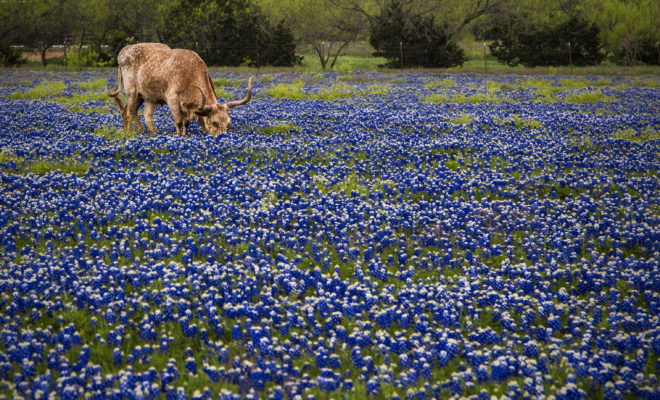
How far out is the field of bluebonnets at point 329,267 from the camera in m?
4.24

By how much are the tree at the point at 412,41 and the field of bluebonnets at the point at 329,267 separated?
35.3 m

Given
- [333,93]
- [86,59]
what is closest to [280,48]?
[86,59]

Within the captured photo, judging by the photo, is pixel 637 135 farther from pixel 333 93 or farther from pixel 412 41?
pixel 412 41

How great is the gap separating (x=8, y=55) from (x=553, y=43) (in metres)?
46.3

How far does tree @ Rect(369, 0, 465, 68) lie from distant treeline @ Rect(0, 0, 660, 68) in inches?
3.2

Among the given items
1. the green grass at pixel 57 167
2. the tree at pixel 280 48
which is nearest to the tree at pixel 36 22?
the tree at pixel 280 48

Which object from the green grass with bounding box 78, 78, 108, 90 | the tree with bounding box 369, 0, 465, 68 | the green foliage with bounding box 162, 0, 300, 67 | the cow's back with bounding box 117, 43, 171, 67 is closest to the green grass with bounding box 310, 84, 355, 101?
the cow's back with bounding box 117, 43, 171, 67

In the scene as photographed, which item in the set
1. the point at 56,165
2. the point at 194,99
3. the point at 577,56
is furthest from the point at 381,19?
the point at 56,165

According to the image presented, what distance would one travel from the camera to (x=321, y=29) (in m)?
56.6

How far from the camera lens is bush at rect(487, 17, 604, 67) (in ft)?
157

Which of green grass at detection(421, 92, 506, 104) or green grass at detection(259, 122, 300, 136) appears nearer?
green grass at detection(259, 122, 300, 136)

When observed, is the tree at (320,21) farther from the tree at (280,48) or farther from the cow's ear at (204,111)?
the cow's ear at (204,111)

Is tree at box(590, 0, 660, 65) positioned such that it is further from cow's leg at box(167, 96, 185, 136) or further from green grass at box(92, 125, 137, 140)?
green grass at box(92, 125, 137, 140)

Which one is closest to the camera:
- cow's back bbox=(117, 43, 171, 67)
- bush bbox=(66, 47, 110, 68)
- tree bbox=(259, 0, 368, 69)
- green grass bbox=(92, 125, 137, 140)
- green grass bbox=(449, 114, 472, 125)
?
green grass bbox=(92, 125, 137, 140)
